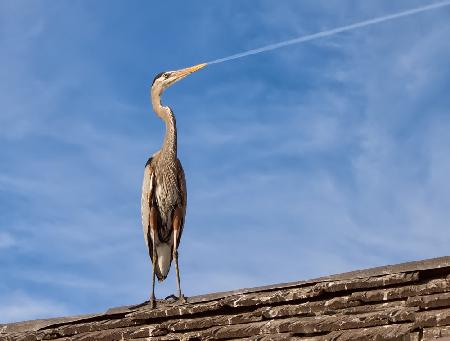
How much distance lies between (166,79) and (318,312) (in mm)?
6442

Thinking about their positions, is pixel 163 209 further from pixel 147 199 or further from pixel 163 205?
pixel 147 199

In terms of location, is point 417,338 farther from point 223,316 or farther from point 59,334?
point 59,334

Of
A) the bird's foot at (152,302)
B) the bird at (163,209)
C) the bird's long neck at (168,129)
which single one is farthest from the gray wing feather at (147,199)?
the bird's foot at (152,302)

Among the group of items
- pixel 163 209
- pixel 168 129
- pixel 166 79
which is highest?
pixel 166 79

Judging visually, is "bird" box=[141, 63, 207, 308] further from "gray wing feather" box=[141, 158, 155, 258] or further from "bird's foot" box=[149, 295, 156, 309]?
"bird's foot" box=[149, 295, 156, 309]

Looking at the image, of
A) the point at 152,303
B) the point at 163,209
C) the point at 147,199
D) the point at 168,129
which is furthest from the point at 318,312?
the point at 168,129

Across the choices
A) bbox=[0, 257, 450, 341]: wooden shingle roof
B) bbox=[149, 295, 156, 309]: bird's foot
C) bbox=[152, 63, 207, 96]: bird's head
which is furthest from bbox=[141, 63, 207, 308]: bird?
bbox=[0, 257, 450, 341]: wooden shingle roof

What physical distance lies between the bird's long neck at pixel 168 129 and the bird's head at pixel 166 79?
0.33ft

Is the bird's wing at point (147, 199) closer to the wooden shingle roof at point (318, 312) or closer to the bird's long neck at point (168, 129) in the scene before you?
→ the bird's long neck at point (168, 129)

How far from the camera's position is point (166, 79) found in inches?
534

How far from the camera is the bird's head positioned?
13.5 meters

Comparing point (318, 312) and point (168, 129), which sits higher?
point (168, 129)

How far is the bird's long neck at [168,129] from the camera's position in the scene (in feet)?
41.5

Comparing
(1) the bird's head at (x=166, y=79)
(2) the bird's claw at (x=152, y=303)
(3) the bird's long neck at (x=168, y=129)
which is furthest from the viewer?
(1) the bird's head at (x=166, y=79)
